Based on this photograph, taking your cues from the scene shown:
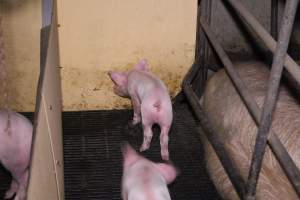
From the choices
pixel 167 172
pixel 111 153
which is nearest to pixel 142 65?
pixel 111 153

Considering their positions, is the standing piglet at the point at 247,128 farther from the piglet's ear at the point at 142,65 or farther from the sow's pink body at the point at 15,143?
the sow's pink body at the point at 15,143

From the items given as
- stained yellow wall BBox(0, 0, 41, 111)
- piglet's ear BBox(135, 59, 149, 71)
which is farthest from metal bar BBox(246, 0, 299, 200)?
stained yellow wall BBox(0, 0, 41, 111)

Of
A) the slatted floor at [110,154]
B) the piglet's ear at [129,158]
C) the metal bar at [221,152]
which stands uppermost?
the piglet's ear at [129,158]

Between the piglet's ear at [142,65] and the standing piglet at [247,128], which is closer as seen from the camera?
the standing piglet at [247,128]

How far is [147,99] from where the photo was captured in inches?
112

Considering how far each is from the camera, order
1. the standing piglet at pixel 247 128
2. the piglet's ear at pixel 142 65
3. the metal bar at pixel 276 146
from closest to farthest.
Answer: the metal bar at pixel 276 146, the standing piglet at pixel 247 128, the piglet's ear at pixel 142 65

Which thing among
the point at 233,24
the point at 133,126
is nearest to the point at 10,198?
the point at 133,126

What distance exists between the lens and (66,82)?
11.5 ft

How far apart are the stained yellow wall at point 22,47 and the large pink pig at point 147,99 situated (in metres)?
0.64

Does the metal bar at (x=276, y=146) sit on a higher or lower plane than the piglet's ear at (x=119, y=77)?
higher

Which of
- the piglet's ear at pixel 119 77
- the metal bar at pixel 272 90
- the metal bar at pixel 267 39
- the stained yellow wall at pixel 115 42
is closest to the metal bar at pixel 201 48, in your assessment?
the stained yellow wall at pixel 115 42

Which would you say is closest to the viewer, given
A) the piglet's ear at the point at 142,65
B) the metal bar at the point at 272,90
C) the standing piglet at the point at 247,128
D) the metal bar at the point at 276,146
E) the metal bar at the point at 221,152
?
the metal bar at the point at 272,90

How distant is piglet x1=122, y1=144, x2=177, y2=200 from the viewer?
203 centimetres

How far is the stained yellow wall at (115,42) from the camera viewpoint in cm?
334
